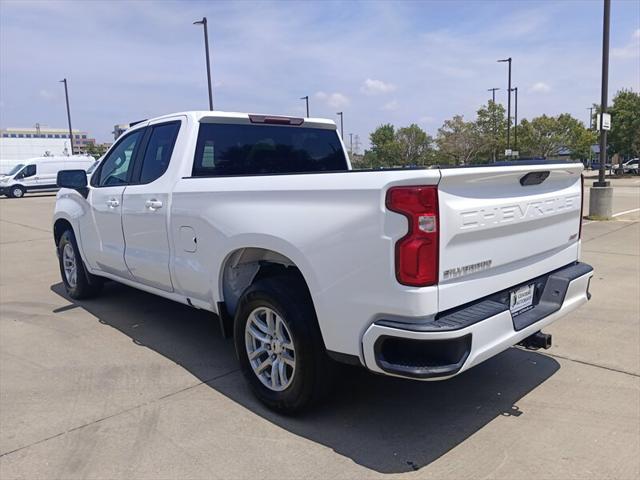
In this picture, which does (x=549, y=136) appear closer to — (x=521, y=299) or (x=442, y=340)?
(x=521, y=299)

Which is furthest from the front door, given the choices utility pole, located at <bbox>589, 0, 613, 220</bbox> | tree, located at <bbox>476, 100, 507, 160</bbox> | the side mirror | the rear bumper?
tree, located at <bbox>476, 100, 507, 160</bbox>

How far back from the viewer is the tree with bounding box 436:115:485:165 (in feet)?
119

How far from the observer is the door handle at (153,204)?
14.3 feet

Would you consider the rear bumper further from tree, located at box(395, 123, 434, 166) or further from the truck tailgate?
tree, located at box(395, 123, 434, 166)

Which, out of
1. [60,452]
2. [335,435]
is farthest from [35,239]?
[335,435]

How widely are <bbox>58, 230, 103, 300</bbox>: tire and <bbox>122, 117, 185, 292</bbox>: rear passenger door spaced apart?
1502 millimetres

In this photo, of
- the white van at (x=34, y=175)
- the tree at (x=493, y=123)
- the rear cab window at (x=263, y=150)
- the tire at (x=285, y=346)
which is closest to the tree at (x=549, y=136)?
the tree at (x=493, y=123)

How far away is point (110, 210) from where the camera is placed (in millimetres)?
5168

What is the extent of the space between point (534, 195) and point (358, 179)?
1.22 metres

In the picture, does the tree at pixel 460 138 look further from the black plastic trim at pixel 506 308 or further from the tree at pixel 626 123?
the black plastic trim at pixel 506 308

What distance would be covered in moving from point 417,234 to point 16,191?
33.3 metres

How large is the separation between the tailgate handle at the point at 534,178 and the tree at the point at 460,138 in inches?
1225

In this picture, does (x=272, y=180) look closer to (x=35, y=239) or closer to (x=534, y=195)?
(x=534, y=195)

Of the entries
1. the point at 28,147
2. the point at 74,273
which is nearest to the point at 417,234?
the point at 74,273
